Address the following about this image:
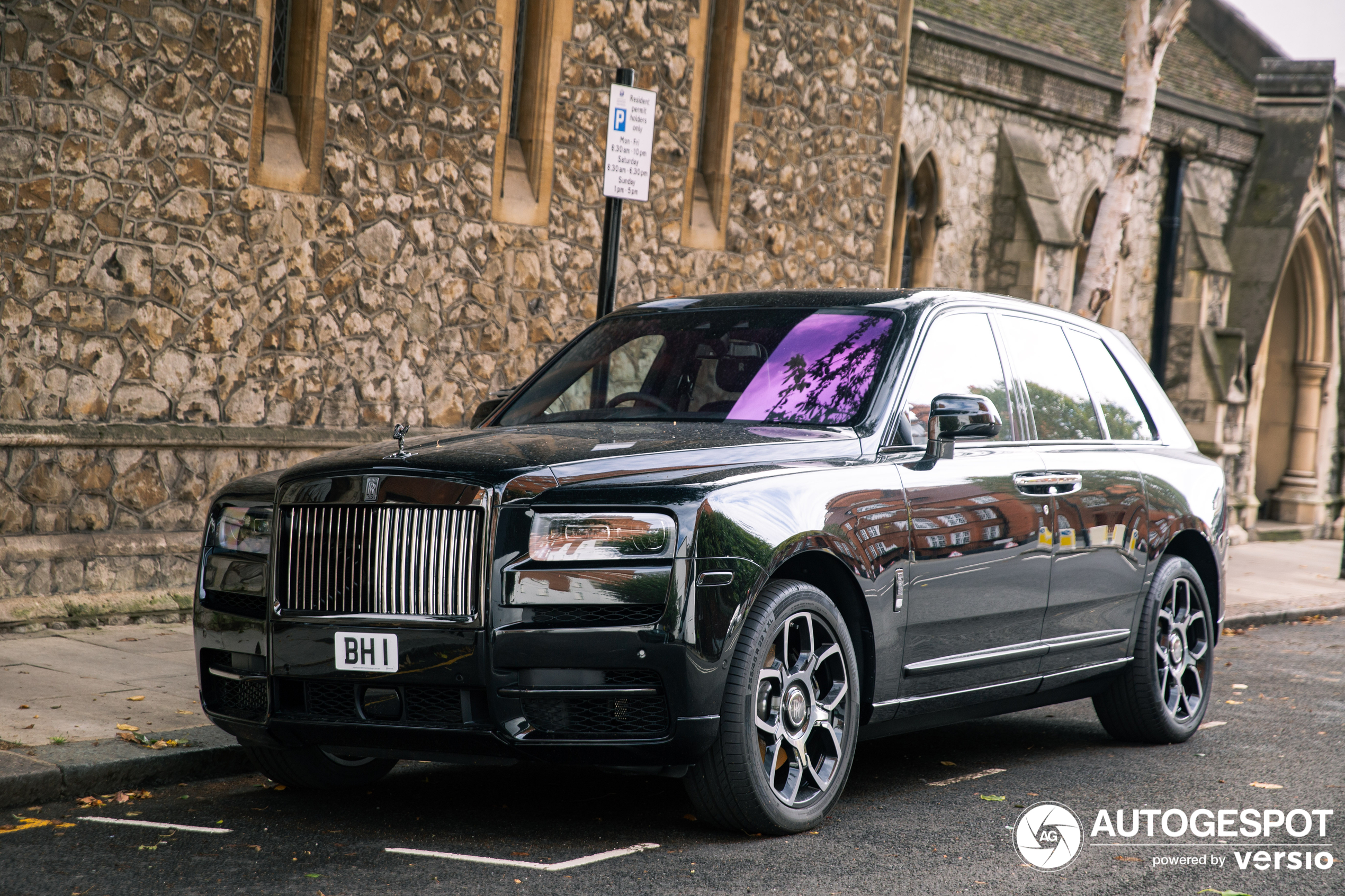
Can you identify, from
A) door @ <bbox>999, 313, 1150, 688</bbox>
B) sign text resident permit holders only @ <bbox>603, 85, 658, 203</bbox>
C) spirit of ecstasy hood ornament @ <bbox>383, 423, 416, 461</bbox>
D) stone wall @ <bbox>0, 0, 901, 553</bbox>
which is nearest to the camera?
spirit of ecstasy hood ornament @ <bbox>383, 423, 416, 461</bbox>

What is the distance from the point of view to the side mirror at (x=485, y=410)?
21.4 feet

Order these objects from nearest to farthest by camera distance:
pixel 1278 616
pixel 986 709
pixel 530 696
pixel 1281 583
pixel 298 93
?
pixel 530 696, pixel 986 709, pixel 298 93, pixel 1278 616, pixel 1281 583

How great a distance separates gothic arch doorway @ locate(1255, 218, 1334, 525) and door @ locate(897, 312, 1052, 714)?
2023 centimetres

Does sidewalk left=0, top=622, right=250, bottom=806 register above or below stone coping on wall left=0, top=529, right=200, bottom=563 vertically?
below

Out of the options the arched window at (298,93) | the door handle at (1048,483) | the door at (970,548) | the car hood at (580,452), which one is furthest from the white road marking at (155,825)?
the arched window at (298,93)

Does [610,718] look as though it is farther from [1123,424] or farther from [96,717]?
[1123,424]

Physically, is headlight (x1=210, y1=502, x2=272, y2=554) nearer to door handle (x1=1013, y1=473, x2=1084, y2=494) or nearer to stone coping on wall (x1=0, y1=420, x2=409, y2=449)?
stone coping on wall (x1=0, y1=420, x2=409, y2=449)

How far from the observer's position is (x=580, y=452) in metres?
5.13

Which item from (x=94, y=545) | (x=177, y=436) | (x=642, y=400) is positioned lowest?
(x=94, y=545)

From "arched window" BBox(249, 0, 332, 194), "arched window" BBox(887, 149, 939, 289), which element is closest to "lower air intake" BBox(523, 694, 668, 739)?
"arched window" BBox(249, 0, 332, 194)

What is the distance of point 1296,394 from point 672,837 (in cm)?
2338

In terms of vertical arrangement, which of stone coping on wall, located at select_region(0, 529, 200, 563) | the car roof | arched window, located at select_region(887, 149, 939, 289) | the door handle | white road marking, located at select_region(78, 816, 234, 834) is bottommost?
white road marking, located at select_region(78, 816, 234, 834)

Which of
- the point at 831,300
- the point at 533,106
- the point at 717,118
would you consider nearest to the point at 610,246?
the point at 831,300

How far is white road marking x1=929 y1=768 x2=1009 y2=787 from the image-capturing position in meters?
6.36
